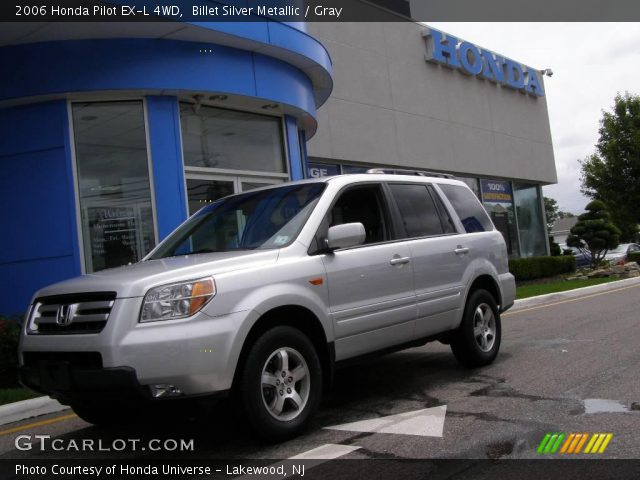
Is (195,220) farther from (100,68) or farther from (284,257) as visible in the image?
(100,68)

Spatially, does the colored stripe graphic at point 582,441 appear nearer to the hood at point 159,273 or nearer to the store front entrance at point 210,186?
the hood at point 159,273

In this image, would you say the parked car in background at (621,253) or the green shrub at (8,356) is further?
the parked car in background at (621,253)

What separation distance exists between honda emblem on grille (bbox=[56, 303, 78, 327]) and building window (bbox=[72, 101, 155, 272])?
5.52 metres

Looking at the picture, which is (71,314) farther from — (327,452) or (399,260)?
(399,260)

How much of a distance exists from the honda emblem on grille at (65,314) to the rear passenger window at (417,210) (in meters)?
3.00

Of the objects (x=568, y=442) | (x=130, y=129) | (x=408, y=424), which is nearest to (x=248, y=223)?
(x=408, y=424)

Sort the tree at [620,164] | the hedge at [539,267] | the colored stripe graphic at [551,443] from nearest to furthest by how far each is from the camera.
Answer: the colored stripe graphic at [551,443]
the hedge at [539,267]
the tree at [620,164]

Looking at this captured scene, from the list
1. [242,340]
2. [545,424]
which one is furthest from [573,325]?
[242,340]

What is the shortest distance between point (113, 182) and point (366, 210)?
18.4 ft

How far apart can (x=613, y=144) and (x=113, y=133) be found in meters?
35.3

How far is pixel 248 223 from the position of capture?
213 inches

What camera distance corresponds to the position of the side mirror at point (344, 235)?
4887mm

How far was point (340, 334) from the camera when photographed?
499 cm

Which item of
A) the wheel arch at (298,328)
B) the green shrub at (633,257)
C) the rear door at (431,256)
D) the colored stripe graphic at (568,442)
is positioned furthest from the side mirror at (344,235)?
the green shrub at (633,257)
